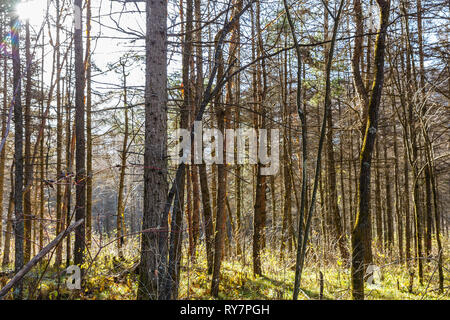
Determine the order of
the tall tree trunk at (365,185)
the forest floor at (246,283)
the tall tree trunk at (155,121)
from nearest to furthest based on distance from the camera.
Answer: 1. the tall tree trunk at (155,121)
2. the tall tree trunk at (365,185)
3. the forest floor at (246,283)

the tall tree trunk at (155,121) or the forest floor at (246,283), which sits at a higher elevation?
the tall tree trunk at (155,121)

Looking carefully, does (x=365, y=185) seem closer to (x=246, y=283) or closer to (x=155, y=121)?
(x=155, y=121)

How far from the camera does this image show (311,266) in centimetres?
734

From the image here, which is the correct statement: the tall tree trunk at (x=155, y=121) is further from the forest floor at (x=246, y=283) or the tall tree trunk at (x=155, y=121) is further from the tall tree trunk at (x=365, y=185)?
the tall tree trunk at (x=365, y=185)

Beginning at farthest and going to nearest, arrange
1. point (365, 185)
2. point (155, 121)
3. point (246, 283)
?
point (246, 283), point (365, 185), point (155, 121)

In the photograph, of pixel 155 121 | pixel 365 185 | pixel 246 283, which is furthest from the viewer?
pixel 246 283

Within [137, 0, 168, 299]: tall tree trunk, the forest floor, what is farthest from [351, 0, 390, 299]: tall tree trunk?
[137, 0, 168, 299]: tall tree trunk

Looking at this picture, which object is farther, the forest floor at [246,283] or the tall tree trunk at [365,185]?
the forest floor at [246,283]

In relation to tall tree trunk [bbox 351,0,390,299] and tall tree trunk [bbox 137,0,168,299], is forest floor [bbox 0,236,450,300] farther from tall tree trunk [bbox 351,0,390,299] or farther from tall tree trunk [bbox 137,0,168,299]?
tall tree trunk [bbox 137,0,168,299]

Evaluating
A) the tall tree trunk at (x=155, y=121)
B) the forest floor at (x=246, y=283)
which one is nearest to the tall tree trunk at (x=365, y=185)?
the forest floor at (x=246, y=283)

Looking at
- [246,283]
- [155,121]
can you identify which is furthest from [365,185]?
[246,283]

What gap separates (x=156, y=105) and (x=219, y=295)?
14.4ft
